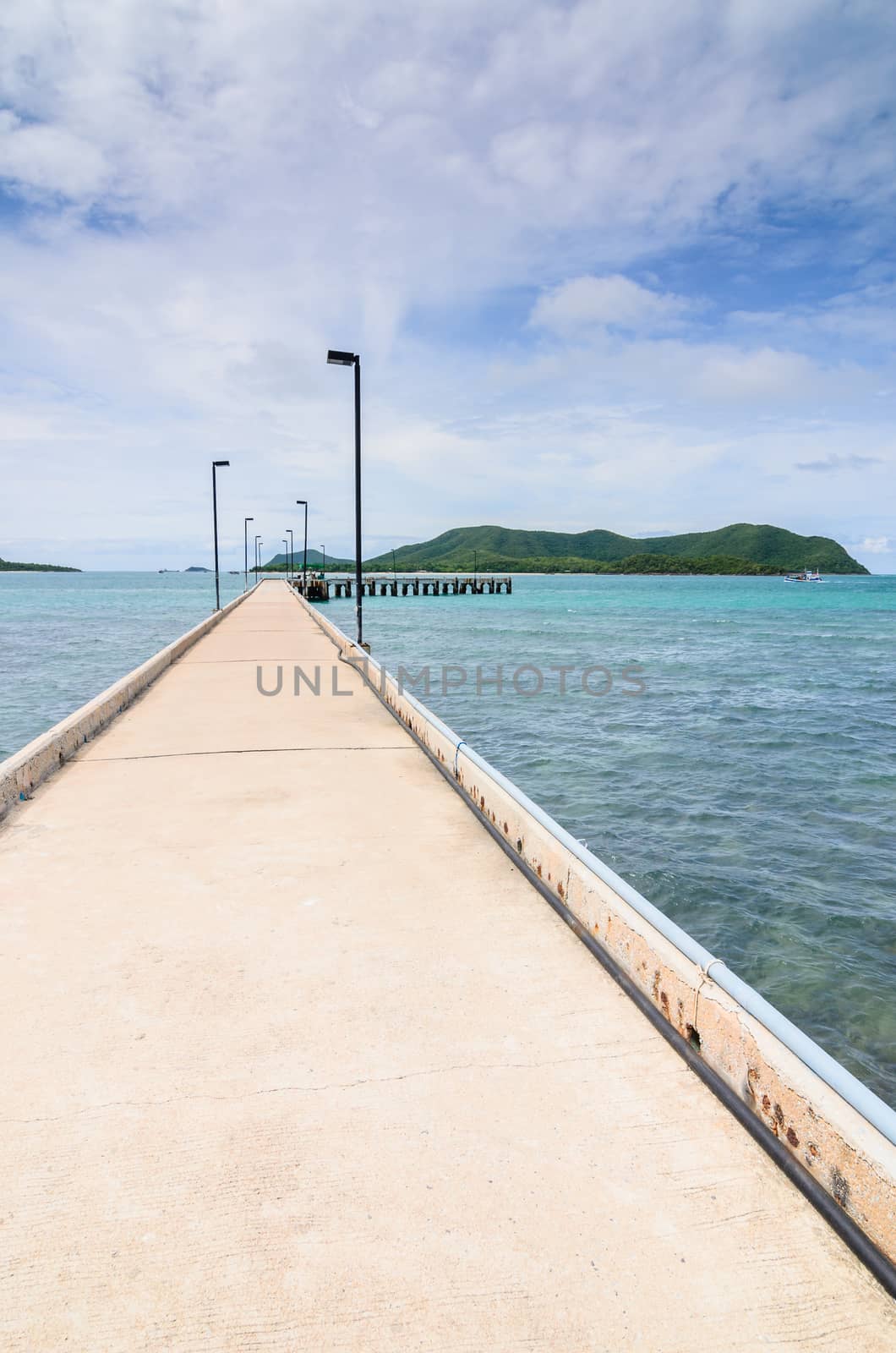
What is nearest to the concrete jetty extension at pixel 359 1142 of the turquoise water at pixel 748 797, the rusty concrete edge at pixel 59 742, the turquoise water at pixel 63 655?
the rusty concrete edge at pixel 59 742

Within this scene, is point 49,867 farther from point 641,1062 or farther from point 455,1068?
point 641,1062

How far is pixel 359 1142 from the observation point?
266 cm

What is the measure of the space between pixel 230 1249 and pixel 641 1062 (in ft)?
5.24

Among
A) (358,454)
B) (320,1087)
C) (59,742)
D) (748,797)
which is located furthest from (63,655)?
(320,1087)

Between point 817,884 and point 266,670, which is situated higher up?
point 266,670

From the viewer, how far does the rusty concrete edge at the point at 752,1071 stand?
2301 mm

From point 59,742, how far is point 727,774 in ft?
29.8

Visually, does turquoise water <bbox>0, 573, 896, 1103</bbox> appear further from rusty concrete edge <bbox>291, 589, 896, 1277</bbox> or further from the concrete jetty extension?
the concrete jetty extension

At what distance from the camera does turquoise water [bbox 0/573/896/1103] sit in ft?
21.0

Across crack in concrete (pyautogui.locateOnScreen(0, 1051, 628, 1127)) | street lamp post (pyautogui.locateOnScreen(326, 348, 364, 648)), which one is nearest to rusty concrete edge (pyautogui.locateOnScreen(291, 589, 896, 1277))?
crack in concrete (pyautogui.locateOnScreen(0, 1051, 628, 1127))

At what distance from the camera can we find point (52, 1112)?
9.10 feet

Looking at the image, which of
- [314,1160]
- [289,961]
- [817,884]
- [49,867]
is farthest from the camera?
[817,884]

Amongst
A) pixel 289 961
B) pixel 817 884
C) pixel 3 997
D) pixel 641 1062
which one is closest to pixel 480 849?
pixel 289 961

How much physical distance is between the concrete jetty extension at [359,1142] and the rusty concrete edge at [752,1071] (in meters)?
0.07
